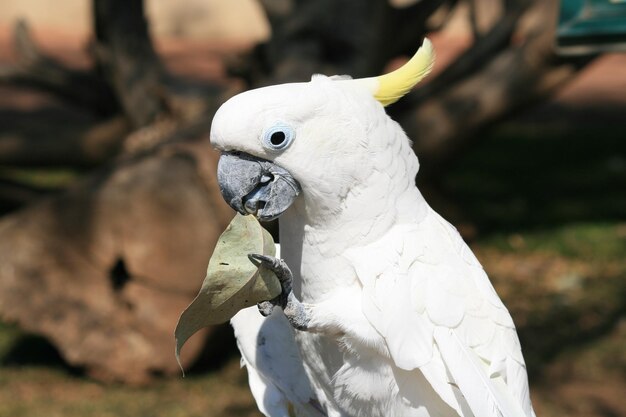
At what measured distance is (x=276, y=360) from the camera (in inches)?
89.9

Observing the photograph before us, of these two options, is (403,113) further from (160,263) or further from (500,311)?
(500,311)

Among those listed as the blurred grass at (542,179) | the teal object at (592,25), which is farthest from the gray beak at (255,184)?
the blurred grass at (542,179)

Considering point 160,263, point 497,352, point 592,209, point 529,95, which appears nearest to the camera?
point 497,352

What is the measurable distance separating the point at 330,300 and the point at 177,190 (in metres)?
2.17

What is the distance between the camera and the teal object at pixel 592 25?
279 centimetres

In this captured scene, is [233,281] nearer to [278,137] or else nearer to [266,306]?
[266,306]

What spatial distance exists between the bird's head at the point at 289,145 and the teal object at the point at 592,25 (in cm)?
122

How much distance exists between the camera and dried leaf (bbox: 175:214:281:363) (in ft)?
5.94

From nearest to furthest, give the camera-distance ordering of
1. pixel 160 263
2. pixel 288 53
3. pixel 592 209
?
pixel 160 263, pixel 288 53, pixel 592 209

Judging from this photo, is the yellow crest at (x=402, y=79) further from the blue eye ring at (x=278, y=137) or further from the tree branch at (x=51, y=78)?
the tree branch at (x=51, y=78)

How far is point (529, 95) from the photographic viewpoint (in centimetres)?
489

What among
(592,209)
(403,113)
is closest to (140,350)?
(403,113)

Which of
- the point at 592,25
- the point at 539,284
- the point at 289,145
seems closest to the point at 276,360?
the point at 289,145

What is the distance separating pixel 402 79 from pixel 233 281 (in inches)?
22.7
